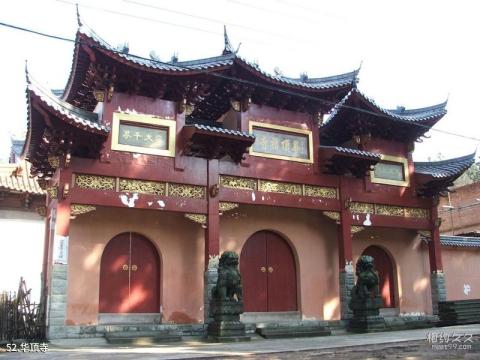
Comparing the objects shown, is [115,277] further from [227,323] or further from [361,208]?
[361,208]

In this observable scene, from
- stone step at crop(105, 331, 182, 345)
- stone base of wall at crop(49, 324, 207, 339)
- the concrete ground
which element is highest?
stone base of wall at crop(49, 324, 207, 339)

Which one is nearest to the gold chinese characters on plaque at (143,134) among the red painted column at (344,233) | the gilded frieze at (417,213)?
the red painted column at (344,233)

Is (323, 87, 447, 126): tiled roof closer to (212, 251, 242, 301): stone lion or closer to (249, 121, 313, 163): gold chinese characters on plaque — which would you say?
(249, 121, 313, 163): gold chinese characters on plaque

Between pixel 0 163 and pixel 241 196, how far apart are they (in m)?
10.0

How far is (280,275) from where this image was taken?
1513cm

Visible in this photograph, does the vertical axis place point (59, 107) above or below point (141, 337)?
above

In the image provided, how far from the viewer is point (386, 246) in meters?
17.2

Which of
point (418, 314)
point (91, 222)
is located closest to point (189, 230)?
point (91, 222)

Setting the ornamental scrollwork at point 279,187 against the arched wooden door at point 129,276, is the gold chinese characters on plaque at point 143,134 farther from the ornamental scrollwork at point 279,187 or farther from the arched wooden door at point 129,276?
the ornamental scrollwork at point 279,187

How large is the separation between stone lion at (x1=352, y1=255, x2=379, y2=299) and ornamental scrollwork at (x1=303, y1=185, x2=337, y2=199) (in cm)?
206

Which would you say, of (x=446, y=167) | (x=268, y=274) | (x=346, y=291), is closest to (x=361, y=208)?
(x=346, y=291)

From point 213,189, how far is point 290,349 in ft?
15.7

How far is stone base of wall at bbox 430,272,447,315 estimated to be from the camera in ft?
54.6

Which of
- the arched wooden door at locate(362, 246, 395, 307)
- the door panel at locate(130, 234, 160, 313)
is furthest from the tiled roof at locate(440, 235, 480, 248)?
the door panel at locate(130, 234, 160, 313)
